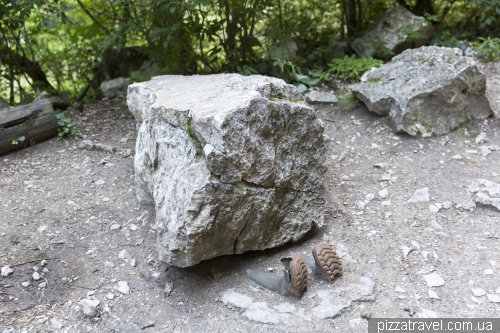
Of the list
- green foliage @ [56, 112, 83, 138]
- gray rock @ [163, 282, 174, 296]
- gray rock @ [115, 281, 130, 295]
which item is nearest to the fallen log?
green foliage @ [56, 112, 83, 138]

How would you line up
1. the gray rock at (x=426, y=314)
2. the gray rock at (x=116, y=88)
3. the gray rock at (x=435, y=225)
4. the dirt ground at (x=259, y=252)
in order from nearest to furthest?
1. the gray rock at (x=426, y=314)
2. the dirt ground at (x=259, y=252)
3. the gray rock at (x=435, y=225)
4. the gray rock at (x=116, y=88)

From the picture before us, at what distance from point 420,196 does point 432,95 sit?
1.23m

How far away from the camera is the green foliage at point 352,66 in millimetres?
5492

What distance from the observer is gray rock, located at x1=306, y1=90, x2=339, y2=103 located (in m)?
5.13

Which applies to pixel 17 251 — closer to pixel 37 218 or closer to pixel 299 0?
pixel 37 218

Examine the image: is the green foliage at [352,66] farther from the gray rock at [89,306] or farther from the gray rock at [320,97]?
the gray rock at [89,306]

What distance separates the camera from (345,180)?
4.07 meters

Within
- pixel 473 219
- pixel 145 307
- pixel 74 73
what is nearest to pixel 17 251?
pixel 145 307

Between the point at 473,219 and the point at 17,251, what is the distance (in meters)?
3.44

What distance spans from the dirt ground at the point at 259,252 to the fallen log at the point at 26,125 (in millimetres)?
118

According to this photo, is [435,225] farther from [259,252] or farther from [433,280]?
[259,252]

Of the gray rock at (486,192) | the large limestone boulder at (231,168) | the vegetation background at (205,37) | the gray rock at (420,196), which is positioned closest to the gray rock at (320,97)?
the vegetation background at (205,37)

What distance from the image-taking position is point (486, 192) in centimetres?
358

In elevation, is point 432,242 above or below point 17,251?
below
